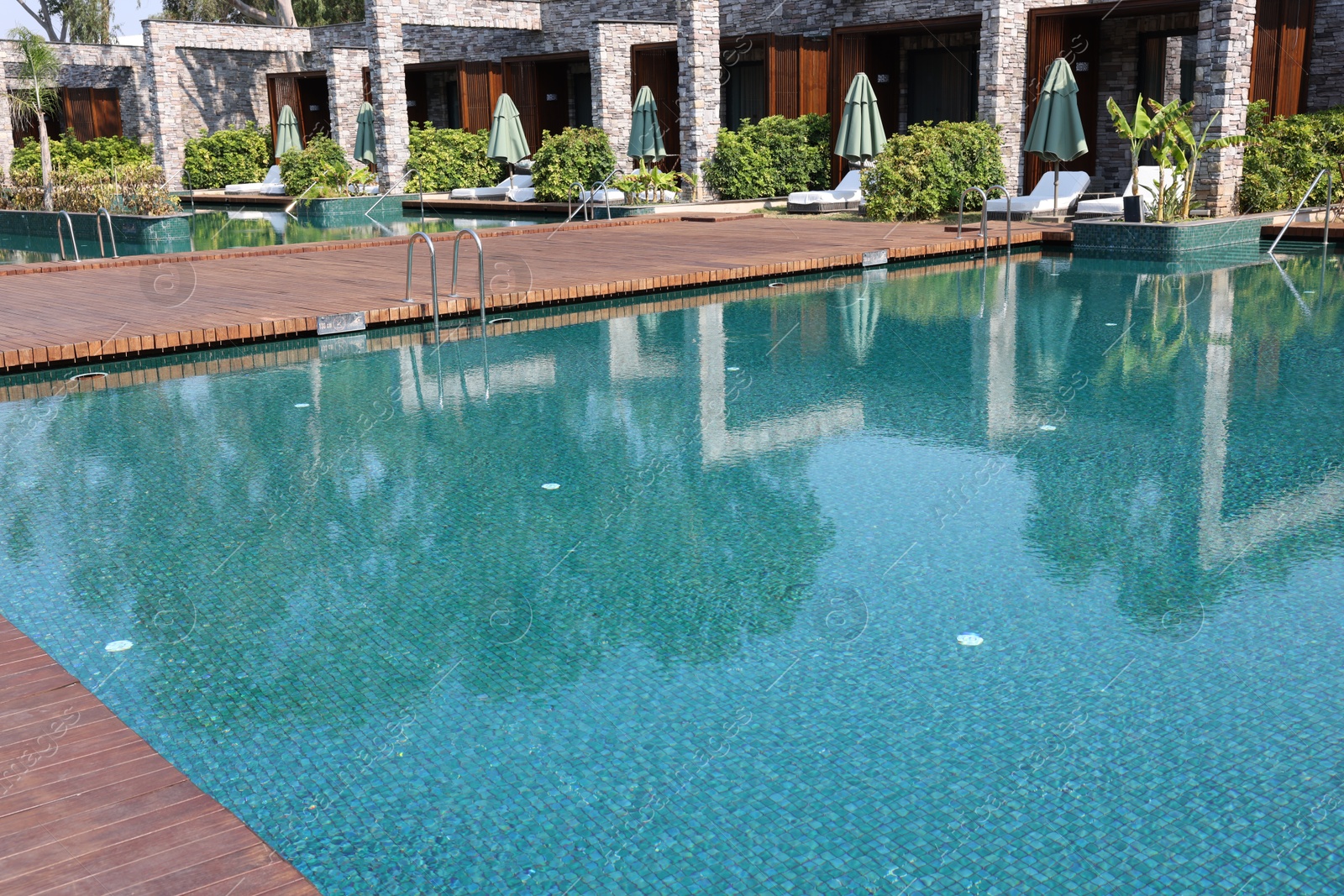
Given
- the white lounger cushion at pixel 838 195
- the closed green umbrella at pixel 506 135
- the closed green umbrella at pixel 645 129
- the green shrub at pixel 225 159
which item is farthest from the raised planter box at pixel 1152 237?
the green shrub at pixel 225 159

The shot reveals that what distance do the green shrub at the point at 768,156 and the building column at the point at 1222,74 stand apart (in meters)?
7.06

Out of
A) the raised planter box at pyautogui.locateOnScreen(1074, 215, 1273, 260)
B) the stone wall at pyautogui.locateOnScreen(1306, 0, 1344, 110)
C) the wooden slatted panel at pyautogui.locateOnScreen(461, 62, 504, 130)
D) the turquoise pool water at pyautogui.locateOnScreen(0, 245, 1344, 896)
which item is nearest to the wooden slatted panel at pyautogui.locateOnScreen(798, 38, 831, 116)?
the stone wall at pyautogui.locateOnScreen(1306, 0, 1344, 110)

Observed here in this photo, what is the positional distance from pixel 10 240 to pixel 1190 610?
64.4 feet

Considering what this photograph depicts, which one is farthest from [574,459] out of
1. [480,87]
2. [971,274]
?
[480,87]

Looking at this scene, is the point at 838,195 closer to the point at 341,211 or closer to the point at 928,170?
the point at 928,170

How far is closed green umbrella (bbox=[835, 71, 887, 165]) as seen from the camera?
1820cm

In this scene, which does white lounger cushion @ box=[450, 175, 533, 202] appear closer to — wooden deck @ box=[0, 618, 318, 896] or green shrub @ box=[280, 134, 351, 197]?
green shrub @ box=[280, 134, 351, 197]

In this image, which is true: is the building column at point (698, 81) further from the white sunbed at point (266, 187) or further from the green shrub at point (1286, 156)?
the white sunbed at point (266, 187)

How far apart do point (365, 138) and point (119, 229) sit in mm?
7768

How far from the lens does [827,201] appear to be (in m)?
18.4

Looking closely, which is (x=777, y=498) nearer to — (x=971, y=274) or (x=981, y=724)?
(x=981, y=724)

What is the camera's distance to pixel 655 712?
3424 millimetres

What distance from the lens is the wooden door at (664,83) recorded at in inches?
893

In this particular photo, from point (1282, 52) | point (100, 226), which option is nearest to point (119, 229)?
point (100, 226)
